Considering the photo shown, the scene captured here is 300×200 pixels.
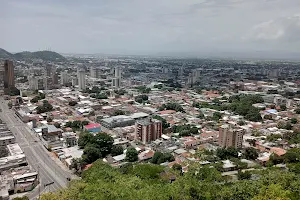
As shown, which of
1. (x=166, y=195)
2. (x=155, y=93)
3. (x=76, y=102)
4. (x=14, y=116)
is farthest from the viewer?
(x=155, y=93)

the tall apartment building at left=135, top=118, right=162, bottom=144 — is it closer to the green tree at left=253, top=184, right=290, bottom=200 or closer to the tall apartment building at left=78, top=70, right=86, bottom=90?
the green tree at left=253, top=184, right=290, bottom=200

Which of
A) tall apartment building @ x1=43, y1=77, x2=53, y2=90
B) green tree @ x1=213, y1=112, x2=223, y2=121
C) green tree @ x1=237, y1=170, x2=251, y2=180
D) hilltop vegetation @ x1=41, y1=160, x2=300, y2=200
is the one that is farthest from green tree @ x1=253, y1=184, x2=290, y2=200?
tall apartment building @ x1=43, y1=77, x2=53, y2=90

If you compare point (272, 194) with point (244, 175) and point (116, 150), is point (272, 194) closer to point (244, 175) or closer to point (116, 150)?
point (244, 175)

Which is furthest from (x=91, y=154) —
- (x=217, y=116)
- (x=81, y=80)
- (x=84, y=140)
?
(x=81, y=80)

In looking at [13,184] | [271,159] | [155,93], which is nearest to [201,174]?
[271,159]

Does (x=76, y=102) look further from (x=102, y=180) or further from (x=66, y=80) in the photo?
(x=102, y=180)

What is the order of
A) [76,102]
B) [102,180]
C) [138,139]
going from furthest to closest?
[76,102] → [138,139] → [102,180]
